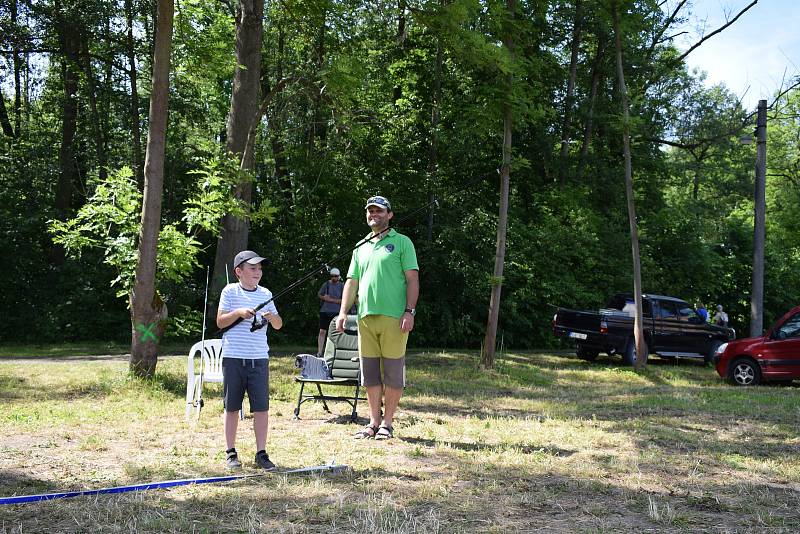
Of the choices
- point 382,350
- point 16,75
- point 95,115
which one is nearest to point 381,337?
point 382,350

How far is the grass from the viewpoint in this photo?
4293 mm

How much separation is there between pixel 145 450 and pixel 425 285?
52.5ft

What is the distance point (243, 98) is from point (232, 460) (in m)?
10.5

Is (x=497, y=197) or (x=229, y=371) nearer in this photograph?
(x=229, y=371)

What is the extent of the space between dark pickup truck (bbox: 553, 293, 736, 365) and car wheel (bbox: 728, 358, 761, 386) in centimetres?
383

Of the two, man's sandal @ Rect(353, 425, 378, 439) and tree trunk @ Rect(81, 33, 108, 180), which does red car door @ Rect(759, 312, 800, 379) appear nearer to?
man's sandal @ Rect(353, 425, 378, 439)

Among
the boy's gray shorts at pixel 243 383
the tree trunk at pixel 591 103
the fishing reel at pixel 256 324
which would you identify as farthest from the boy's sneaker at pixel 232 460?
the tree trunk at pixel 591 103

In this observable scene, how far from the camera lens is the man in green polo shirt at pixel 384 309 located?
6738 mm

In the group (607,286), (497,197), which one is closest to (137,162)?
(497,197)

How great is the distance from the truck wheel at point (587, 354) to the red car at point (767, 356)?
4.58 m

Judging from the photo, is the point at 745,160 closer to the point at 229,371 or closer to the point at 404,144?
the point at 404,144

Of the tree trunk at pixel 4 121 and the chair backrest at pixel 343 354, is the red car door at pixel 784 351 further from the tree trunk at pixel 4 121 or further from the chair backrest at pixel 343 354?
the tree trunk at pixel 4 121

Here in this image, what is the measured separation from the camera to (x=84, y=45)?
21141mm

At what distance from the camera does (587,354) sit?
1878 centimetres
